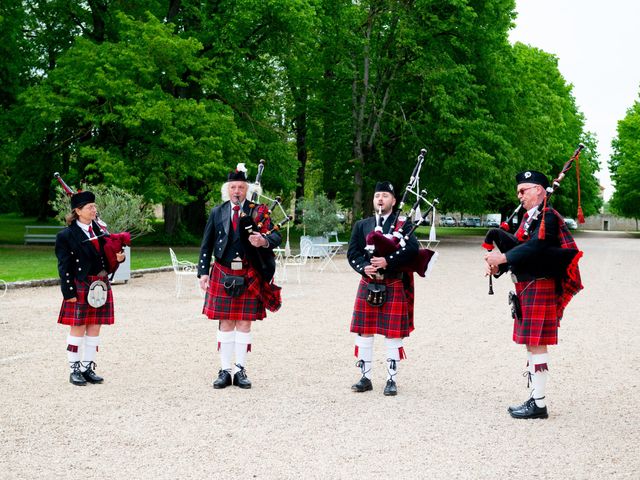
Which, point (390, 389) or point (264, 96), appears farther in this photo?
point (264, 96)

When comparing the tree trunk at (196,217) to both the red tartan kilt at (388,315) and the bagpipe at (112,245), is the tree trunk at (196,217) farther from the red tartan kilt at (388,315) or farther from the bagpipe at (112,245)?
the red tartan kilt at (388,315)

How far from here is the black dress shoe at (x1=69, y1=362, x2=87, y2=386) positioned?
6.14m

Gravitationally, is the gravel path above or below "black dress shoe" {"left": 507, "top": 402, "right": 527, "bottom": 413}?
below

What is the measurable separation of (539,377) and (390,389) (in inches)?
46.6

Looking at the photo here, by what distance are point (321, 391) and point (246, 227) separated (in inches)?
56.3

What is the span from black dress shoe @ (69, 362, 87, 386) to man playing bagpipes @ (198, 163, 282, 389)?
1.09 m

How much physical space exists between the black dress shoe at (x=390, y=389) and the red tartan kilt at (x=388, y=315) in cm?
37

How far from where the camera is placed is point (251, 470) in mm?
4070

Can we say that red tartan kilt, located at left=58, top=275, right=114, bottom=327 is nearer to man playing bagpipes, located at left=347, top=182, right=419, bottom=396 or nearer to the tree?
man playing bagpipes, located at left=347, top=182, right=419, bottom=396

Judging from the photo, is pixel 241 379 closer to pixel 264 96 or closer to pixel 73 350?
pixel 73 350

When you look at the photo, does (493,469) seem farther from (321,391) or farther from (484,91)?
(484,91)

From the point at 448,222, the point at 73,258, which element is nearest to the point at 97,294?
the point at 73,258

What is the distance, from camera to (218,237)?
20.3ft

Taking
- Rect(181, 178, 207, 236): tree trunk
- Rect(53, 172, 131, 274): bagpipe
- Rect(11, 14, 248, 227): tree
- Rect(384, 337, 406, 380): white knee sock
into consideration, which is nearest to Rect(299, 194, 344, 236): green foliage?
Rect(11, 14, 248, 227): tree
